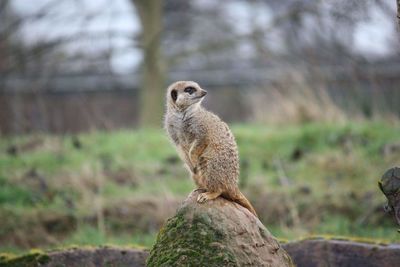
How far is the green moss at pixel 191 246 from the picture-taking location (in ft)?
12.7

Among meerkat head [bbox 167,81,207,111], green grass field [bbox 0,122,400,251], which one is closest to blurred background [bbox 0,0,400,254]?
green grass field [bbox 0,122,400,251]

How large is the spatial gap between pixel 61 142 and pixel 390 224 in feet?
17.7

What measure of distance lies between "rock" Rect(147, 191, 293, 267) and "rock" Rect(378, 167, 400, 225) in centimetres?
68

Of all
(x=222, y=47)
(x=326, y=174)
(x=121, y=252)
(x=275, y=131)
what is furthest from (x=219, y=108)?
(x=121, y=252)

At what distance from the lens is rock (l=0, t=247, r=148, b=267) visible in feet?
15.6

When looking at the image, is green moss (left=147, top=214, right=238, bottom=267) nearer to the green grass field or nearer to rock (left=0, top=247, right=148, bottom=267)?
rock (left=0, top=247, right=148, bottom=267)

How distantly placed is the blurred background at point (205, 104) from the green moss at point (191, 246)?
216 centimetres

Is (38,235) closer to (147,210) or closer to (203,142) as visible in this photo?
(147,210)

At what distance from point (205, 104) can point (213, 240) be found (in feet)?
44.8

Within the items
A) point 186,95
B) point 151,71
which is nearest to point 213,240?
point 186,95

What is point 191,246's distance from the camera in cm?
392

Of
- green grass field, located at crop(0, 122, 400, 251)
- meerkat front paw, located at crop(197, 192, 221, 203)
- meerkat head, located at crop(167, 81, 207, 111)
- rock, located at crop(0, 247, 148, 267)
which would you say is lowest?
green grass field, located at crop(0, 122, 400, 251)

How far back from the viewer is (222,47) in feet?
50.2

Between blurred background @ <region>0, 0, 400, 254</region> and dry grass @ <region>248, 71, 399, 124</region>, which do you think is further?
dry grass @ <region>248, 71, 399, 124</region>
